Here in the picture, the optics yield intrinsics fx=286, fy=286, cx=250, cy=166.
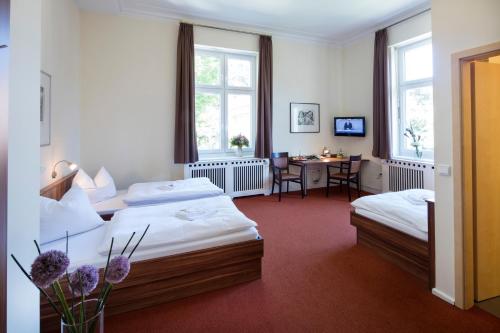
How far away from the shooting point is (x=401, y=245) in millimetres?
2619

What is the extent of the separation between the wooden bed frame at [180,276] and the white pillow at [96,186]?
6.06ft

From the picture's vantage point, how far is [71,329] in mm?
908

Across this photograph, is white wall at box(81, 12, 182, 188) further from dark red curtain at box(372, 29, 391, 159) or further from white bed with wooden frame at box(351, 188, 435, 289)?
dark red curtain at box(372, 29, 391, 159)

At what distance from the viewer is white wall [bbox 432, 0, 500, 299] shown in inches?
78.0

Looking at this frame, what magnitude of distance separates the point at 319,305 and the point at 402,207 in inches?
50.5

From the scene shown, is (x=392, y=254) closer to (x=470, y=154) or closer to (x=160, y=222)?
(x=470, y=154)

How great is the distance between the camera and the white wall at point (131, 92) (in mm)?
4578

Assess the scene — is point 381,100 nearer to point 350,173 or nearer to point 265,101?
point 350,173

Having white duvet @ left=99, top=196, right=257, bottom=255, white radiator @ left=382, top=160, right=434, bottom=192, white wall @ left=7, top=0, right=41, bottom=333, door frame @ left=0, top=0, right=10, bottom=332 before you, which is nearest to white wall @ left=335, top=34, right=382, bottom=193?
white radiator @ left=382, top=160, right=434, bottom=192

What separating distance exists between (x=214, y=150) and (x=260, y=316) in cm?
389

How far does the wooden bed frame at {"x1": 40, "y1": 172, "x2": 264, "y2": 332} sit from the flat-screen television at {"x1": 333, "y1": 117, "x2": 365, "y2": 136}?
4329 mm

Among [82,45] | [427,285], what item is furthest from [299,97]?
[427,285]

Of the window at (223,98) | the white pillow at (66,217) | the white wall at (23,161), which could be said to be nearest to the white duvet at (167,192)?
the white pillow at (66,217)

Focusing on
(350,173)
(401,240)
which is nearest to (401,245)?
A: (401,240)
